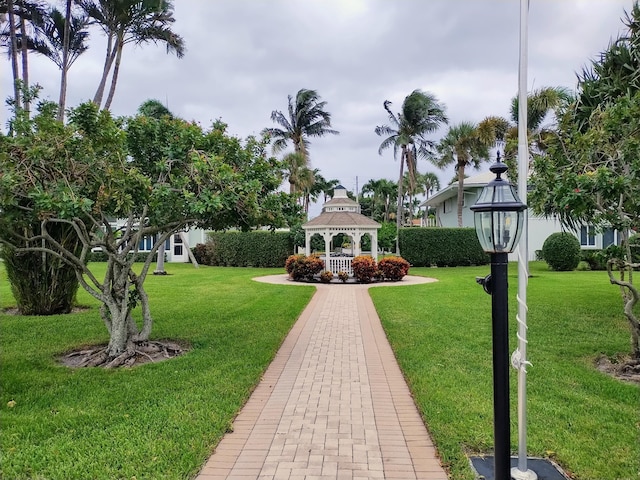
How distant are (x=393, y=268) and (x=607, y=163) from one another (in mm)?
12666

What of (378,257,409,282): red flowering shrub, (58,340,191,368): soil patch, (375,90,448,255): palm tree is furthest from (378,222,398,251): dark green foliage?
(58,340,191,368): soil patch

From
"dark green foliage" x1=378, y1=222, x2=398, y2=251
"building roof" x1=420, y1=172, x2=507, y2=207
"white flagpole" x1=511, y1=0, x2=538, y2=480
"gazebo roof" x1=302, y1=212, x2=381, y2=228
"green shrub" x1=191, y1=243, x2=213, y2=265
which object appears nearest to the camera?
"white flagpole" x1=511, y1=0, x2=538, y2=480

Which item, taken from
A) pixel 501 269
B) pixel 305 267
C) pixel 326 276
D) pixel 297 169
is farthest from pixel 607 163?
pixel 297 169

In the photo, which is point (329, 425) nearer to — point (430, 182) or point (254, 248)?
point (254, 248)

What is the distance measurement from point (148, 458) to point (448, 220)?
108 ft

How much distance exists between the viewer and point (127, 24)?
1574 centimetres

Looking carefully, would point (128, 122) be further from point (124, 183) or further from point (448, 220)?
point (448, 220)

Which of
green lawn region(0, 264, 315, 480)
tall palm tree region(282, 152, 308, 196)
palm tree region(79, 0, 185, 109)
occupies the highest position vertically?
palm tree region(79, 0, 185, 109)

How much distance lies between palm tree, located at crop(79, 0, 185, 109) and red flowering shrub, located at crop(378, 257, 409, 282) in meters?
11.9

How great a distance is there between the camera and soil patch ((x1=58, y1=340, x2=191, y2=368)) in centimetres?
668

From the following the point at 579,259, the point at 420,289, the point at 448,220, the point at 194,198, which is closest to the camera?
the point at 194,198

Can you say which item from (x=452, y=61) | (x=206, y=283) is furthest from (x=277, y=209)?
(x=206, y=283)

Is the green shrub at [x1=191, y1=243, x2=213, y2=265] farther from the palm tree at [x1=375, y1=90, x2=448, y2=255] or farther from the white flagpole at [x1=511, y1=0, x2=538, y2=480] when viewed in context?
the white flagpole at [x1=511, y1=0, x2=538, y2=480]

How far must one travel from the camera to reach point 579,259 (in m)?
23.0
